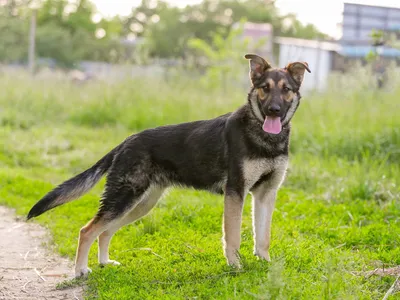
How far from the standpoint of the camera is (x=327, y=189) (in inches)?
313

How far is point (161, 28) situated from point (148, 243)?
36407 millimetres

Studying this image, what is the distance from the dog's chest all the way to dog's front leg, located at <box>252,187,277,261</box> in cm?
27

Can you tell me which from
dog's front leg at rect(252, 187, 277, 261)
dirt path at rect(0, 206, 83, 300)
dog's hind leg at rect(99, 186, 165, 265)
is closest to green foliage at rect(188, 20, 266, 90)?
dirt path at rect(0, 206, 83, 300)

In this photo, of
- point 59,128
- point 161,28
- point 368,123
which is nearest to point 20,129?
point 59,128

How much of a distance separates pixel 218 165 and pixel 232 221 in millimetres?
551

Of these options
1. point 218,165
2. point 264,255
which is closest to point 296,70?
point 218,165

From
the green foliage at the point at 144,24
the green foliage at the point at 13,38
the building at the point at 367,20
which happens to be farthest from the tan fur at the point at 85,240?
the green foliage at the point at 144,24

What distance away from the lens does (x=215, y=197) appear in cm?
760

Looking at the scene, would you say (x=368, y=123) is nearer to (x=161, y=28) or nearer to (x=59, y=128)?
(x=59, y=128)

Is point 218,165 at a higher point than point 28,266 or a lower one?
higher

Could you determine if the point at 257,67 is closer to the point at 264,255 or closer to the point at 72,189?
the point at 264,255

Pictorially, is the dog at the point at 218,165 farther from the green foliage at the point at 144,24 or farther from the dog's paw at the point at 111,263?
the green foliage at the point at 144,24

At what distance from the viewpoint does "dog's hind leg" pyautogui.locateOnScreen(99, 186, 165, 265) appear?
5.17m

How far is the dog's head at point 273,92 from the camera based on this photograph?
15.5 ft
